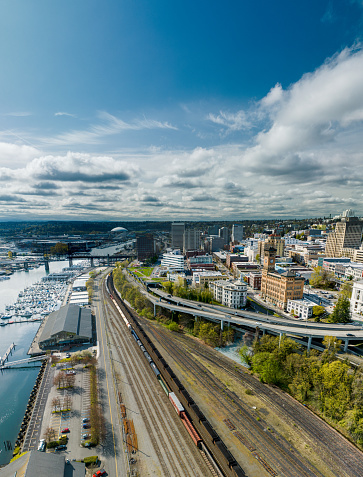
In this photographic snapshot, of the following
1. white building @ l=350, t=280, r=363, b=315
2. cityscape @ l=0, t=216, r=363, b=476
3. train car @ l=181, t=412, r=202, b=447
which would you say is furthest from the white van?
white building @ l=350, t=280, r=363, b=315

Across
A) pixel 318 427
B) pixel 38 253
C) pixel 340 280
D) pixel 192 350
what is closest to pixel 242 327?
pixel 192 350

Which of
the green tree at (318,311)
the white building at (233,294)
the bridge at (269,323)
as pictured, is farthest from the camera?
the white building at (233,294)

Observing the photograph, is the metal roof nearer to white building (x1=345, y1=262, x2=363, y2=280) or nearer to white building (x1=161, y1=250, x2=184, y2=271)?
white building (x1=161, y1=250, x2=184, y2=271)

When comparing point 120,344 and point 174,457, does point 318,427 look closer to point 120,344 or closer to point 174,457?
point 174,457

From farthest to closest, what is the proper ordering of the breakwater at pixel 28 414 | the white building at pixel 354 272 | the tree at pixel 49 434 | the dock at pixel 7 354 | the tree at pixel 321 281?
the tree at pixel 321 281
the white building at pixel 354 272
the dock at pixel 7 354
the breakwater at pixel 28 414
the tree at pixel 49 434

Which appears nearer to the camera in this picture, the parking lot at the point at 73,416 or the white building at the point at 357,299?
the parking lot at the point at 73,416

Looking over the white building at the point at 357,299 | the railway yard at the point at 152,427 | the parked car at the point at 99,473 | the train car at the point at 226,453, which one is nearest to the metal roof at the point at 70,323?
the railway yard at the point at 152,427

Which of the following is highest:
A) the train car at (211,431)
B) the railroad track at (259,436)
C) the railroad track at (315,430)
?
the train car at (211,431)

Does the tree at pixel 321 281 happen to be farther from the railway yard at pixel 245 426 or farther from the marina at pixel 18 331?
the marina at pixel 18 331

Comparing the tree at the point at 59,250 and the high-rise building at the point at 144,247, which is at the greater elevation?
the high-rise building at the point at 144,247
